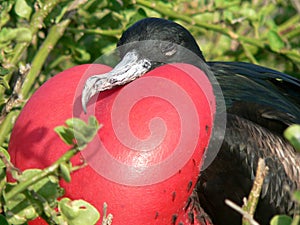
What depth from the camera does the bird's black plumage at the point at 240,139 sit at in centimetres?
198

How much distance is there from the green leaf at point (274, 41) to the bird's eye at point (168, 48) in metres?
0.60

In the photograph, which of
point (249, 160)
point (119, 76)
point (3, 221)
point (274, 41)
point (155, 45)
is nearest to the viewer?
point (3, 221)

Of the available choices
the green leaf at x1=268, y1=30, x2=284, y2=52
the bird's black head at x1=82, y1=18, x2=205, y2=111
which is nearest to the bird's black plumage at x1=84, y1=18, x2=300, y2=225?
the bird's black head at x1=82, y1=18, x2=205, y2=111

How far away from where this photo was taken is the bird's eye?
2.16 m

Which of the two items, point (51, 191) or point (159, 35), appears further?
point (159, 35)

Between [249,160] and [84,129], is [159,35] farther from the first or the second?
[84,129]

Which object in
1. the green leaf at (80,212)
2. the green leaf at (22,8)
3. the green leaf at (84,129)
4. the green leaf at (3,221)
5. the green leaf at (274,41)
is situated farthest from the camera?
the green leaf at (274,41)

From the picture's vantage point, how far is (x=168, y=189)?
5.57 feet

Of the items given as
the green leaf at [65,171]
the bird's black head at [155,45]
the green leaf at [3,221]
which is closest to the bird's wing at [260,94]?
the bird's black head at [155,45]

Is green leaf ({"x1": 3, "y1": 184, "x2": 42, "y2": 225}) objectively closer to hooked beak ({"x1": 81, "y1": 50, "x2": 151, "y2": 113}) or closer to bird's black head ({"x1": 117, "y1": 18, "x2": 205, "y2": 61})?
hooked beak ({"x1": 81, "y1": 50, "x2": 151, "y2": 113})

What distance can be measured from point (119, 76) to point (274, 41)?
968mm

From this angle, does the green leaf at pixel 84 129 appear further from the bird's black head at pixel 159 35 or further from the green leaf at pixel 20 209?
the bird's black head at pixel 159 35

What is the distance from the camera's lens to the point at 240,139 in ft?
6.51

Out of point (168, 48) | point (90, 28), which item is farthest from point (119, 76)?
point (90, 28)
